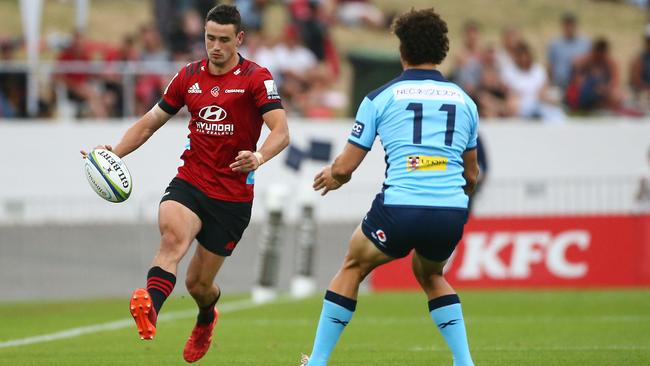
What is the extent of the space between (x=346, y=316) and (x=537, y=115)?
14.9 metres

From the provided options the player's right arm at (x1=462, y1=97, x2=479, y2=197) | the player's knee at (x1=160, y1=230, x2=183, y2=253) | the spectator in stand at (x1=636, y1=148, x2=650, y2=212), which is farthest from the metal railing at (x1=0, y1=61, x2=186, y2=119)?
the player's right arm at (x1=462, y1=97, x2=479, y2=197)

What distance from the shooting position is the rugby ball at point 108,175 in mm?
9242

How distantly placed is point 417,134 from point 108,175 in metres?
2.49

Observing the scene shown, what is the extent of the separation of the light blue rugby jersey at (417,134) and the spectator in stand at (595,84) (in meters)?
15.1

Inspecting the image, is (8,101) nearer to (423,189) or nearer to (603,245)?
(603,245)

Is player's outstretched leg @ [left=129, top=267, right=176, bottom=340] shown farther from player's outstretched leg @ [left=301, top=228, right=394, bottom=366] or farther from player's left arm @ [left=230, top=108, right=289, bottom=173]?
player's outstretched leg @ [left=301, top=228, right=394, bottom=366]

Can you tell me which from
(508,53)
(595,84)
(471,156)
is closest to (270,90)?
(471,156)

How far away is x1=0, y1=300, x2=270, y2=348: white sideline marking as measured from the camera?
468 inches

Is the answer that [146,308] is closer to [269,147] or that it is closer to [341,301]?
[341,301]

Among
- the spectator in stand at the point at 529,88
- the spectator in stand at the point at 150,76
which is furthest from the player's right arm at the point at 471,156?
the spectator in stand at the point at 529,88

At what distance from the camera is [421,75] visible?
8.01m

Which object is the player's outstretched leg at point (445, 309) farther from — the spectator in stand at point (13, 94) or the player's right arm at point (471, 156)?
the spectator in stand at point (13, 94)

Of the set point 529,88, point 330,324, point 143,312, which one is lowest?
point 529,88

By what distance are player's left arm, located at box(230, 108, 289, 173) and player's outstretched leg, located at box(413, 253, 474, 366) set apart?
4.28ft
